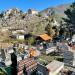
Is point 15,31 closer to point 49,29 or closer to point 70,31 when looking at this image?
point 49,29

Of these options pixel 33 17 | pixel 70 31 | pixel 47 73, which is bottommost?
pixel 47 73

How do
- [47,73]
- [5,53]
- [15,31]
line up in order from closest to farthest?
[47,73] → [5,53] → [15,31]

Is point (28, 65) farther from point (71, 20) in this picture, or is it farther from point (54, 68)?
point (71, 20)

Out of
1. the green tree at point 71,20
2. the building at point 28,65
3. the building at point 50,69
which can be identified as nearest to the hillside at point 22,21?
the green tree at point 71,20

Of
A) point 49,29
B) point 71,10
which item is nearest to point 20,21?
point 49,29

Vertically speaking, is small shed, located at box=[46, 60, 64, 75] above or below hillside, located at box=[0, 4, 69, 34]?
below

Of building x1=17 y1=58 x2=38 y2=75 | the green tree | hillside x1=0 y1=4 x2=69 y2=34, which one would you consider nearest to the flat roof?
building x1=17 y1=58 x2=38 y2=75

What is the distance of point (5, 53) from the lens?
2586 cm

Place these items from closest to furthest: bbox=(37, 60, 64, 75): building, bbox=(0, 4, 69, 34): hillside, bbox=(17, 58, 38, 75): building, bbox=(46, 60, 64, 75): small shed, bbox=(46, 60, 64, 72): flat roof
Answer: bbox=(37, 60, 64, 75): building → bbox=(46, 60, 64, 75): small shed → bbox=(46, 60, 64, 72): flat roof → bbox=(17, 58, 38, 75): building → bbox=(0, 4, 69, 34): hillside

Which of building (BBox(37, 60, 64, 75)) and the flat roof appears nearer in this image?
building (BBox(37, 60, 64, 75))

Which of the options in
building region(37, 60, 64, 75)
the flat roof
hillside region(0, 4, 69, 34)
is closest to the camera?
building region(37, 60, 64, 75)

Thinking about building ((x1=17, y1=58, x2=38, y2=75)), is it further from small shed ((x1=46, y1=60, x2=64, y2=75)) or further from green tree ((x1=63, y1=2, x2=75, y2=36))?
green tree ((x1=63, y1=2, x2=75, y2=36))

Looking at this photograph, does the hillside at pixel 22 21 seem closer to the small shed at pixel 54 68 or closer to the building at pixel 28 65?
the building at pixel 28 65

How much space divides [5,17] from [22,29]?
28.5 feet
